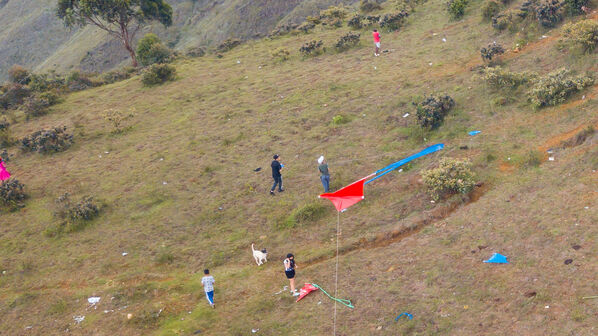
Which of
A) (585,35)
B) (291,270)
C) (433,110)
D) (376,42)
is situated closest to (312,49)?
(376,42)

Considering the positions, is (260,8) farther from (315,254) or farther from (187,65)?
(315,254)

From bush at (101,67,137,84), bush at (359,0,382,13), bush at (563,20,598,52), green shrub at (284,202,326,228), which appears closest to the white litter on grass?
green shrub at (284,202,326,228)

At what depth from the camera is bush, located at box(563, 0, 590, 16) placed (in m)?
19.1

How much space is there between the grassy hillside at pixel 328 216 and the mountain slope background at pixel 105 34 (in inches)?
1532

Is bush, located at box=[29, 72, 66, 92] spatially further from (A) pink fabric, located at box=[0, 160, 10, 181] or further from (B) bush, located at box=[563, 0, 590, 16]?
(B) bush, located at box=[563, 0, 590, 16]

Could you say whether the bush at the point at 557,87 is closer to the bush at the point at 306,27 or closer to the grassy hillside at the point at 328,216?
the grassy hillside at the point at 328,216

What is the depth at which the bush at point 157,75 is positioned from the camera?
95.1ft

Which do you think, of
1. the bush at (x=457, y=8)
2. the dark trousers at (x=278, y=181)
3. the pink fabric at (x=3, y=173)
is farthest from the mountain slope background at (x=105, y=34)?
the dark trousers at (x=278, y=181)

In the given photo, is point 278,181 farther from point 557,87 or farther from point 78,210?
point 557,87

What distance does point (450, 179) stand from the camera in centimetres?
1212

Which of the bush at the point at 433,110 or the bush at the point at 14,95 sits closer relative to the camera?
the bush at the point at 433,110

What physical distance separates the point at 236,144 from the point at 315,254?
28.0 feet

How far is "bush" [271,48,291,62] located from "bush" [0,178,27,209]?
53.3 ft

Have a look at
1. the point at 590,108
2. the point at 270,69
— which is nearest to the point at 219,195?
the point at 590,108
